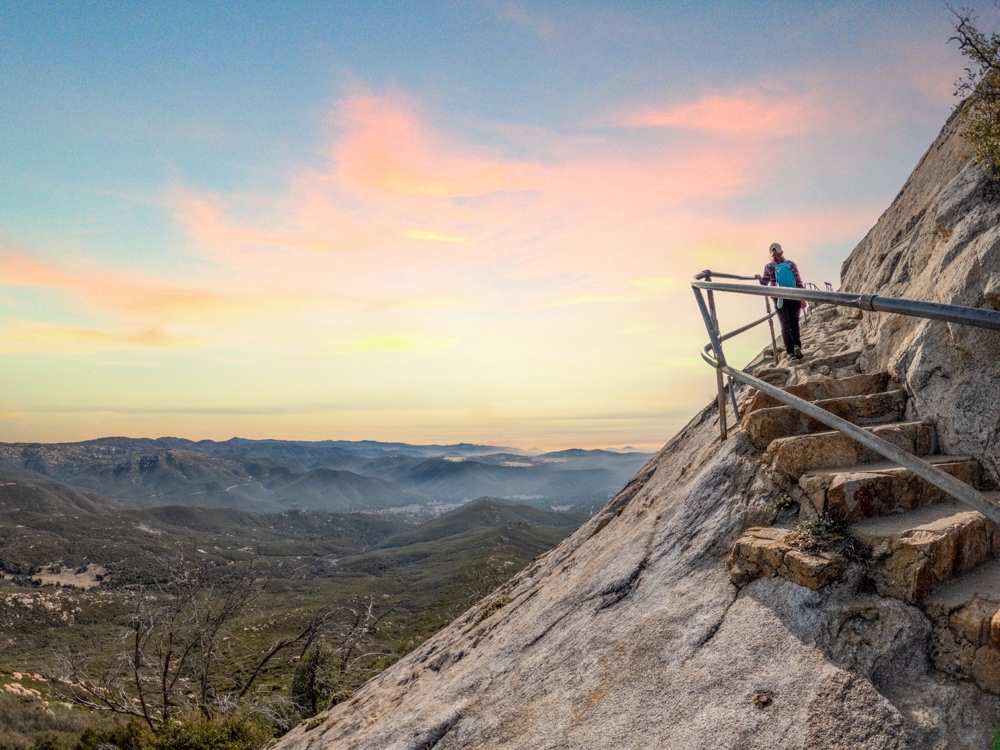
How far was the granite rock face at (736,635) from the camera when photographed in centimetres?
435

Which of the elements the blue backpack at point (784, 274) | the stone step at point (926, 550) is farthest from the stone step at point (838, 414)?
the blue backpack at point (784, 274)

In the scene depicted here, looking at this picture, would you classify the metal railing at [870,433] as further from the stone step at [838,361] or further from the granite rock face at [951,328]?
the stone step at [838,361]

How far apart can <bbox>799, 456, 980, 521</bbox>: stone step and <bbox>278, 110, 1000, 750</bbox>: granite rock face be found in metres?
0.50

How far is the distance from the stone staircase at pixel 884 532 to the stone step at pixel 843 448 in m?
0.01

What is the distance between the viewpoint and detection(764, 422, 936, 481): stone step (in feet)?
21.2

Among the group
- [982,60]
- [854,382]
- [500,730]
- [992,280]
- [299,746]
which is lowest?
[299,746]

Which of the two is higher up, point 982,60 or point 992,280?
point 982,60

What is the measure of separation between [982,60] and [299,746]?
18976 mm

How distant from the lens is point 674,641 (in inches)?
225

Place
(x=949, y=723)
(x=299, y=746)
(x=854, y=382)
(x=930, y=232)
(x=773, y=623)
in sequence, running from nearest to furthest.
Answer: (x=949, y=723), (x=773, y=623), (x=854, y=382), (x=930, y=232), (x=299, y=746)

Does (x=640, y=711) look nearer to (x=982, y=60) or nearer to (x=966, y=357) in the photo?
(x=966, y=357)

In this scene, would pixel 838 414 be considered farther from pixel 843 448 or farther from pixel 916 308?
pixel 916 308

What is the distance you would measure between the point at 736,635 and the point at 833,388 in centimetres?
473

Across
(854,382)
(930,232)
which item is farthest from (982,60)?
(854,382)
